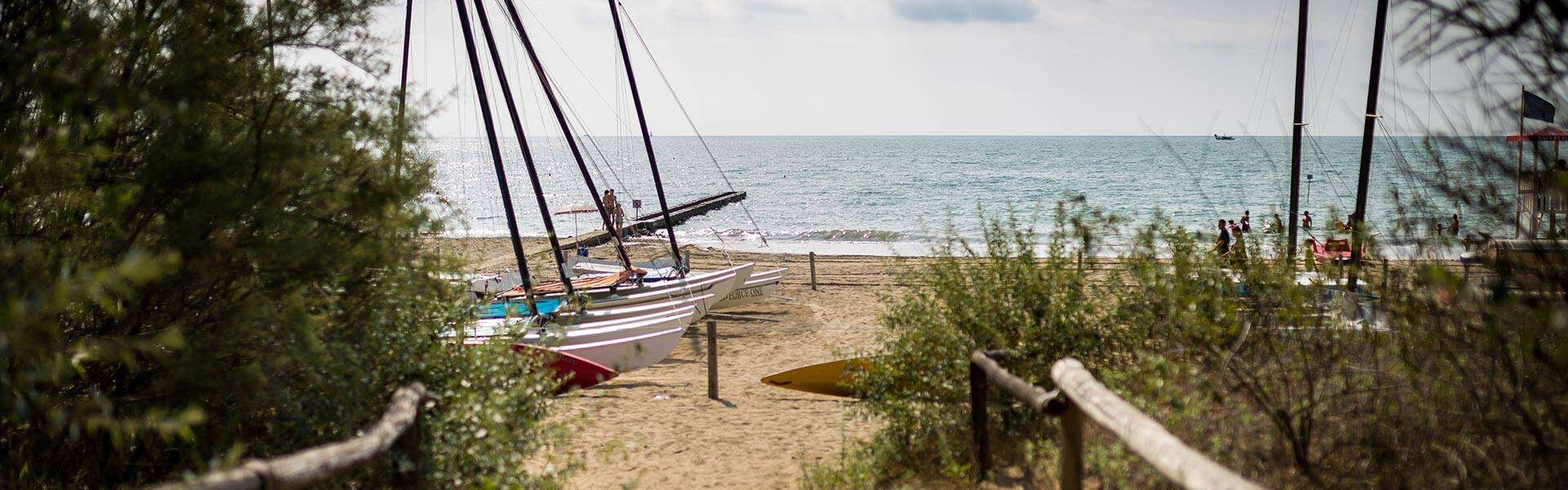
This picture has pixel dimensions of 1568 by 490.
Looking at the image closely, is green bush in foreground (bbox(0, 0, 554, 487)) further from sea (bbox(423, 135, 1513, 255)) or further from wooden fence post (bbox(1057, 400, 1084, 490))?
wooden fence post (bbox(1057, 400, 1084, 490))

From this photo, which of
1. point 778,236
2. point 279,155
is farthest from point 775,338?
point 778,236

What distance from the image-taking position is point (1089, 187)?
214 ft

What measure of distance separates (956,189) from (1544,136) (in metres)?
63.2

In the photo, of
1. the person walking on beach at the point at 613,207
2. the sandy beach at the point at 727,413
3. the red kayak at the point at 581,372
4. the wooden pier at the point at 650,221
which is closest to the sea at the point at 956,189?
the person walking on beach at the point at 613,207

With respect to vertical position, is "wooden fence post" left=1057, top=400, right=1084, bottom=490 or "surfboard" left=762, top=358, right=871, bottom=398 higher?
"wooden fence post" left=1057, top=400, right=1084, bottom=490

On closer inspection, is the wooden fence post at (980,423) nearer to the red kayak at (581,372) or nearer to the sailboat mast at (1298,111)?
the red kayak at (581,372)

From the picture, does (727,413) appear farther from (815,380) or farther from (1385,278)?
(1385,278)

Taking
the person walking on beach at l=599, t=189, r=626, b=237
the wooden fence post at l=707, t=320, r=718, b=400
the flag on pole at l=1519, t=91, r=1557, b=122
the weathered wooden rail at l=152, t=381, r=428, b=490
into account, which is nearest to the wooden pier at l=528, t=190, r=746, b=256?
the person walking on beach at l=599, t=189, r=626, b=237

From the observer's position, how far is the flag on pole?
11.9ft

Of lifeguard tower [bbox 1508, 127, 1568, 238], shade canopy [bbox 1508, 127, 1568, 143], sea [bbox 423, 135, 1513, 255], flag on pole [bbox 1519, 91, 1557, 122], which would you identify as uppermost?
flag on pole [bbox 1519, 91, 1557, 122]

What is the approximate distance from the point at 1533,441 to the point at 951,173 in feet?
269

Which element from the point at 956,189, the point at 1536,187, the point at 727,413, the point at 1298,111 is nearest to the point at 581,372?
the point at 727,413

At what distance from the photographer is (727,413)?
1051cm

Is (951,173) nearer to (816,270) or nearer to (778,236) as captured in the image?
(778,236)
